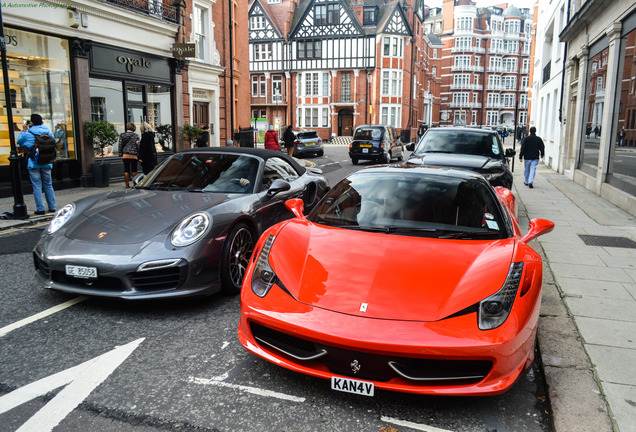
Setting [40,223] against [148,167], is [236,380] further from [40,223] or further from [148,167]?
[148,167]

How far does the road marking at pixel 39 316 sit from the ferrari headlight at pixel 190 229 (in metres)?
1.19

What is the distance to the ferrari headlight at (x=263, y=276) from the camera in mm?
3293

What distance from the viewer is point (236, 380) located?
10.8 feet

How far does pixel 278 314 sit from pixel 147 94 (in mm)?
16534

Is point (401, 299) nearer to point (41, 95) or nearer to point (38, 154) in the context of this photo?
point (38, 154)

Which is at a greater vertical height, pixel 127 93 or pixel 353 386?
pixel 127 93

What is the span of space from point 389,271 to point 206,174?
3214 mm

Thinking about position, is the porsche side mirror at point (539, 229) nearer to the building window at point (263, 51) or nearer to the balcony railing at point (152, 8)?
the balcony railing at point (152, 8)

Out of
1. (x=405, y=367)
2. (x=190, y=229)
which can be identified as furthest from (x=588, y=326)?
(x=190, y=229)

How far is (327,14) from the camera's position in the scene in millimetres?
57406

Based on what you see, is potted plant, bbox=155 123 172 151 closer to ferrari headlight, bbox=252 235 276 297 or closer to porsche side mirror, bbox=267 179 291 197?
porsche side mirror, bbox=267 179 291 197

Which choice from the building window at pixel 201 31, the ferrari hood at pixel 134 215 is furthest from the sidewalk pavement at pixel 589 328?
the building window at pixel 201 31

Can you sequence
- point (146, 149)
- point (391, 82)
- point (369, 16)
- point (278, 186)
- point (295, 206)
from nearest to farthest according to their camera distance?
point (295, 206), point (278, 186), point (146, 149), point (391, 82), point (369, 16)

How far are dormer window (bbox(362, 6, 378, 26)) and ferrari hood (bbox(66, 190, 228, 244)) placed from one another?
5761 cm
